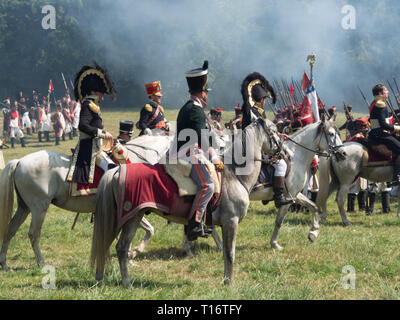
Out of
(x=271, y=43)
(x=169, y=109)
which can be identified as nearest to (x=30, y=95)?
(x=169, y=109)

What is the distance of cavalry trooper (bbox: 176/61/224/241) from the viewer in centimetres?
591

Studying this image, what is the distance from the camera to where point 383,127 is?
10.6 metres

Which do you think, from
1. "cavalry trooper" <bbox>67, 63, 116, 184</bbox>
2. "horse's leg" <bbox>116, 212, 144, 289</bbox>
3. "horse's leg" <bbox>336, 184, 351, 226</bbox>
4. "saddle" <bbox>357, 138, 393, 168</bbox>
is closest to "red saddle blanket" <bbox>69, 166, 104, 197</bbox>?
"cavalry trooper" <bbox>67, 63, 116, 184</bbox>

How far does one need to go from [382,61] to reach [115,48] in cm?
2415

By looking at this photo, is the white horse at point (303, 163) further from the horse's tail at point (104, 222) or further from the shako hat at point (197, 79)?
the shako hat at point (197, 79)

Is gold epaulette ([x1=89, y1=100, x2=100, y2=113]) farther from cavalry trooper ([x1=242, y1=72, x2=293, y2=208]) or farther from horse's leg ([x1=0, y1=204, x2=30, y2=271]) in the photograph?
cavalry trooper ([x1=242, y1=72, x2=293, y2=208])

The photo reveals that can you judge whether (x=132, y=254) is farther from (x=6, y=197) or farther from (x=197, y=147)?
(x=197, y=147)

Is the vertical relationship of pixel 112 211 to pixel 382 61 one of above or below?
below

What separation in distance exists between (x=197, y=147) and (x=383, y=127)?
237 inches

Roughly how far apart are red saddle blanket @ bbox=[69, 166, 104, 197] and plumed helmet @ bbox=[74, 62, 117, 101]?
117cm

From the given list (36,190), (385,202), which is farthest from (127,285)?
(385,202)

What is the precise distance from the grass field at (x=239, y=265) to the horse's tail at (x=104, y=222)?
1.25ft

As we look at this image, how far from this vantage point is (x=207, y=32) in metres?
48.2
